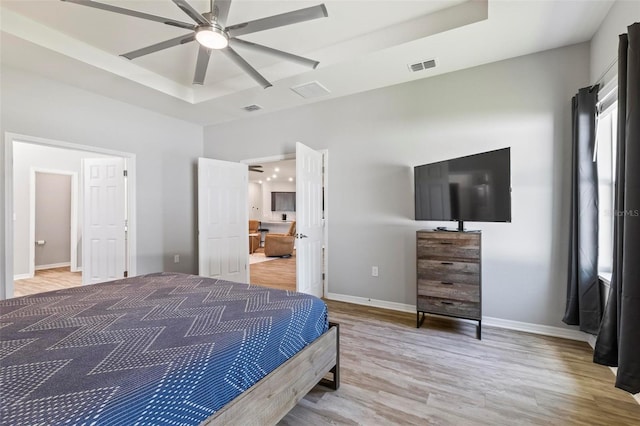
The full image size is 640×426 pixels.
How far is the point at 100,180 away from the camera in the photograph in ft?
13.8

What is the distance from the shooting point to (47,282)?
5.05 m

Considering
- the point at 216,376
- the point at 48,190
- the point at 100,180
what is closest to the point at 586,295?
the point at 216,376

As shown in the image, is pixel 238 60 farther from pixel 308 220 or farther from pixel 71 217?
pixel 71 217

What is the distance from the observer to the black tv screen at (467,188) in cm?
261

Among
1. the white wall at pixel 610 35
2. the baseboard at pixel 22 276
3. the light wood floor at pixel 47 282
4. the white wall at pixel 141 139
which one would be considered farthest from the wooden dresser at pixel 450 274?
the baseboard at pixel 22 276

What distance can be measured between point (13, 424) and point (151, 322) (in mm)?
716

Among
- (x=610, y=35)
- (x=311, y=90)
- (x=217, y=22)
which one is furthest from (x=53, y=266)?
(x=610, y=35)

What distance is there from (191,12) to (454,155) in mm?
2786

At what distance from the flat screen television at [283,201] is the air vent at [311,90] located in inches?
291

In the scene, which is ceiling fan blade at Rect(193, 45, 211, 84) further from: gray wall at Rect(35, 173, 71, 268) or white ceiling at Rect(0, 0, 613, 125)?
gray wall at Rect(35, 173, 71, 268)

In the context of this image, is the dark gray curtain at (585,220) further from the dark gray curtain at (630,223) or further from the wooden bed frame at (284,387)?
the wooden bed frame at (284,387)

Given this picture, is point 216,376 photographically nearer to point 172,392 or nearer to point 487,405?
point 172,392

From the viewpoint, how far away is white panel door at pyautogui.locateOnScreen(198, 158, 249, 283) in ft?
14.1

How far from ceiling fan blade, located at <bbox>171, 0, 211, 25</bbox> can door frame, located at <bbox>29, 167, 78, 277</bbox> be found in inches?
244
